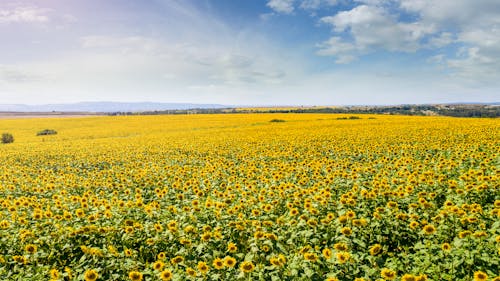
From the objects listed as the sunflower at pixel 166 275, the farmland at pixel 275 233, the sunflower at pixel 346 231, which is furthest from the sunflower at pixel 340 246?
the sunflower at pixel 166 275

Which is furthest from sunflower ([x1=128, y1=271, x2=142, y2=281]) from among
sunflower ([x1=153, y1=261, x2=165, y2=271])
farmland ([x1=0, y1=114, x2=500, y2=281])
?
sunflower ([x1=153, y1=261, x2=165, y2=271])

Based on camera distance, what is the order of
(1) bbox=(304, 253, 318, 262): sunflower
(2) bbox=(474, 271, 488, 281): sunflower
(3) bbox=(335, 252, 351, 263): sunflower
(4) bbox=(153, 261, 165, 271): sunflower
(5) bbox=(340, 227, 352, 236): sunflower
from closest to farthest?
(2) bbox=(474, 271, 488, 281): sunflower → (3) bbox=(335, 252, 351, 263): sunflower → (1) bbox=(304, 253, 318, 262): sunflower → (4) bbox=(153, 261, 165, 271): sunflower → (5) bbox=(340, 227, 352, 236): sunflower

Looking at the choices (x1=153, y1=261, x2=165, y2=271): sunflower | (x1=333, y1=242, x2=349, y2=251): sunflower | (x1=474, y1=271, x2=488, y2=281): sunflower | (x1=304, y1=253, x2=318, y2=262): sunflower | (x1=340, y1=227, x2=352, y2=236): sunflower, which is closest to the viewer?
(x1=474, y1=271, x2=488, y2=281): sunflower

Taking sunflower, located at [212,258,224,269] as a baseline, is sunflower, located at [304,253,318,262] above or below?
above

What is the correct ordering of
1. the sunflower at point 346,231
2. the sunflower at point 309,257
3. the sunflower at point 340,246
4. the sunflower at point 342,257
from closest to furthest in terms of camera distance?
the sunflower at point 342,257 < the sunflower at point 309,257 < the sunflower at point 340,246 < the sunflower at point 346,231

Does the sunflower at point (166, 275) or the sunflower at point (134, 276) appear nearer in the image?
the sunflower at point (166, 275)

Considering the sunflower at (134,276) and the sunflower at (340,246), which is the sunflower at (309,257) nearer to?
the sunflower at (340,246)

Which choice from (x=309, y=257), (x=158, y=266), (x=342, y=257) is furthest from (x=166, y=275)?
(x=342, y=257)

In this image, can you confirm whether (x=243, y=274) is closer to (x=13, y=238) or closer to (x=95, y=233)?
(x=95, y=233)

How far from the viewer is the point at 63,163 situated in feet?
58.5

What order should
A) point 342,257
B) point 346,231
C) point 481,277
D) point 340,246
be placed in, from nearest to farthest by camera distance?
point 481,277, point 342,257, point 340,246, point 346,231

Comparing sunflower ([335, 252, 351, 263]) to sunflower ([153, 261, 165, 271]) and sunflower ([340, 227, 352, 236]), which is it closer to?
sunflower ([340, 227, 352, 236])

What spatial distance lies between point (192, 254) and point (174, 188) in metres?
4.71

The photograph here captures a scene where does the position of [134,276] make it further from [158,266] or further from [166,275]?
[166,275]
